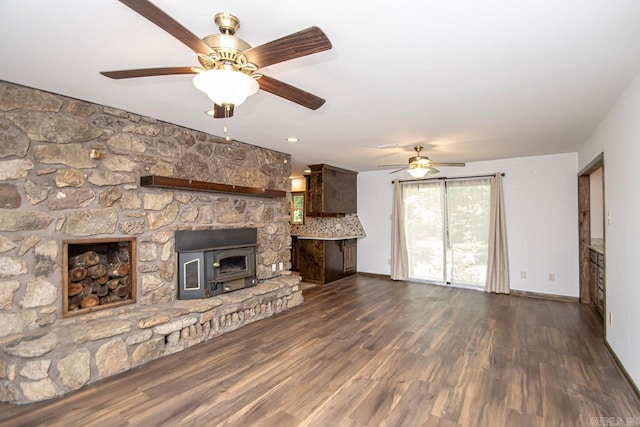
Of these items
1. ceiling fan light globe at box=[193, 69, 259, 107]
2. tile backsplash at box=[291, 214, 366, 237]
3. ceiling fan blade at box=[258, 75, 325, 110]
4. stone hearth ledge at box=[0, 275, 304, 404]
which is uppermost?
ceiling fan blade at box=[258, 75, 325, 110]

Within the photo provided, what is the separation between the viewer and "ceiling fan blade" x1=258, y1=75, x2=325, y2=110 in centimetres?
175

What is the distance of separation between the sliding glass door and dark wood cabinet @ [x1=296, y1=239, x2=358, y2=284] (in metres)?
1.36

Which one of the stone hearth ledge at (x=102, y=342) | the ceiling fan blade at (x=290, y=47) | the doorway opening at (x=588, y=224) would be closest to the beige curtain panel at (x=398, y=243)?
the doorway opening at (x=588, y=224)

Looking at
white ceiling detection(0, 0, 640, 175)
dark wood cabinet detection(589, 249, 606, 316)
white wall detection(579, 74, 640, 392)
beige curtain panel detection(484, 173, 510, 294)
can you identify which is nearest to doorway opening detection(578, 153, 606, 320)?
dark wood cabinet detection(589, 249, 606, 316)

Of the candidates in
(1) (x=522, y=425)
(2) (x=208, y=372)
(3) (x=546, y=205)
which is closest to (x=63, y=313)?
(2) (x=208, y=372)

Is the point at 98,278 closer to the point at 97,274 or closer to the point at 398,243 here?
the point at 97,274

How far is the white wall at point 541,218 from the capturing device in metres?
5.06

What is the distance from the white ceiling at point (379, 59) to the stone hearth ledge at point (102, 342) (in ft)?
6.42

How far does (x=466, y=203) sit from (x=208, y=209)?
455 cm

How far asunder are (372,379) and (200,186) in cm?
263

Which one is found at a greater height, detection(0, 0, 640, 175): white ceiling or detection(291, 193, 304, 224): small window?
detection(0, 0, 640, 175): white ceiling

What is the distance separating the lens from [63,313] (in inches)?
106

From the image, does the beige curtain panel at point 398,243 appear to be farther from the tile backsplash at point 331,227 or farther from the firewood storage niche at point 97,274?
the firewood storage niche at point 97,274

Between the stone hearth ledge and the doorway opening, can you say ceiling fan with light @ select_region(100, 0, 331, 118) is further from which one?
the doorway opening
